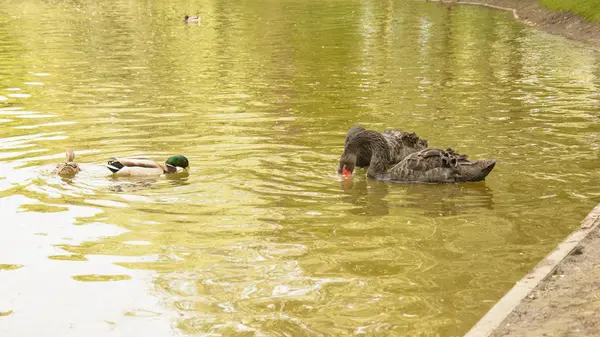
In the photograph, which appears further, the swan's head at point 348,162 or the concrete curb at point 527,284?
the swan's head at point 348,162

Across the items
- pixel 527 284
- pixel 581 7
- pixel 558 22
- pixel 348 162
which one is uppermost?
pixel 527 284

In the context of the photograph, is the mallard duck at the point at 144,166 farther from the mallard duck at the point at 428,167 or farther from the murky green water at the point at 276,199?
the mallard duck at the point at 428,167

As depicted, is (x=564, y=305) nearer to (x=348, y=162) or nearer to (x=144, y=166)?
(x=348, y=162)

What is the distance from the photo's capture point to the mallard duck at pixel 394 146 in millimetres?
15828

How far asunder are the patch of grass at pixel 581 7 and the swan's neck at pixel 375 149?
1071 inches

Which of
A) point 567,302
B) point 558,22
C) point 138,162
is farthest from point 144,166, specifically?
point 558,22

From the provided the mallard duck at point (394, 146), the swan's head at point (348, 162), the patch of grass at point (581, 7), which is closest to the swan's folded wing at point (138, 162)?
the swan's head at point (348, 162)

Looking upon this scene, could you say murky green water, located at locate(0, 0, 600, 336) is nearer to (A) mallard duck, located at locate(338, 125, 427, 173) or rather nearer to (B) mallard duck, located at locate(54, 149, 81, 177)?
(B) mallard duck, located at locate(54, 149, 81, 177)

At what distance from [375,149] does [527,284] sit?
643 centimetres

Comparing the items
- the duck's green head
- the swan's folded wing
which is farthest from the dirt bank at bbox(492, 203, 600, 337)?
the swan's folded wing

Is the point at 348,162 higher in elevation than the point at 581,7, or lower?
higher

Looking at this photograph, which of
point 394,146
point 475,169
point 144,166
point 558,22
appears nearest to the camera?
point 475,169

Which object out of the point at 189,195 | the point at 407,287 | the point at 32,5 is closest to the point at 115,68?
the point at 189,195

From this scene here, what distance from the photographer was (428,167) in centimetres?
1493
